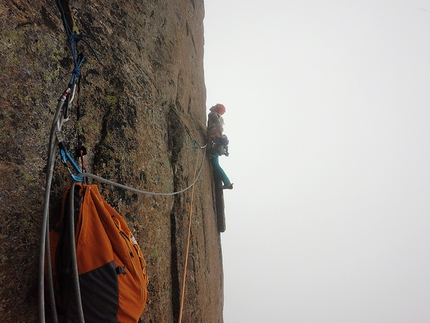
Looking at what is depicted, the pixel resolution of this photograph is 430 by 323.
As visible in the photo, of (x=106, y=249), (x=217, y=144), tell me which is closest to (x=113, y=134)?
(x=106, y=249)

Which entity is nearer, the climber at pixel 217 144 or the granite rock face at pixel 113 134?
the granite rock face at pixel 113 134

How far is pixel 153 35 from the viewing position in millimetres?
4895

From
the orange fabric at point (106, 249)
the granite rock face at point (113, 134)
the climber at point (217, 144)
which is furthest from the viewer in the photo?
the climber at point (217, 144)

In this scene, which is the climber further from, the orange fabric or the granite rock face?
the orange fabric

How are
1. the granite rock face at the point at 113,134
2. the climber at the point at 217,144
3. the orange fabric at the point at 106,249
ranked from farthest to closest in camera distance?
1. the climber at the point at 217,144
2. the granite rock face at the point at 113,134
3. the orange fabric at the point at 106,249

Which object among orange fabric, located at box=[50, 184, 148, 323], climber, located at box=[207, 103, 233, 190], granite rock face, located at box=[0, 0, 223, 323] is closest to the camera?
orange fabric, located at box=[50, 184, 148, 323]

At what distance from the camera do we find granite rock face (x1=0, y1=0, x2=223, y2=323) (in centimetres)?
207

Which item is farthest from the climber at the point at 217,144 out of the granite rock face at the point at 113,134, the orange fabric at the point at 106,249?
the orange fabric at the point at 106,249

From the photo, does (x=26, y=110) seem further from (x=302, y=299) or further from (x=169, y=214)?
(x=302, y=299)

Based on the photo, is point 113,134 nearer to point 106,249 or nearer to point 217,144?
point 106,249

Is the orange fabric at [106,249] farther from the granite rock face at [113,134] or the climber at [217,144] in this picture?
the climber at [217,144]

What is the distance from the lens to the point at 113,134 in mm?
3275

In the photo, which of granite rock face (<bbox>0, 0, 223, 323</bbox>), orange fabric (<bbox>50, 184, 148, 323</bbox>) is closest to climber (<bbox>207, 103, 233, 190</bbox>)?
granite rock face (<bbox>0, 0, 223, 323</bbox>)

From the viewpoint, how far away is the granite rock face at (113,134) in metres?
2.07
